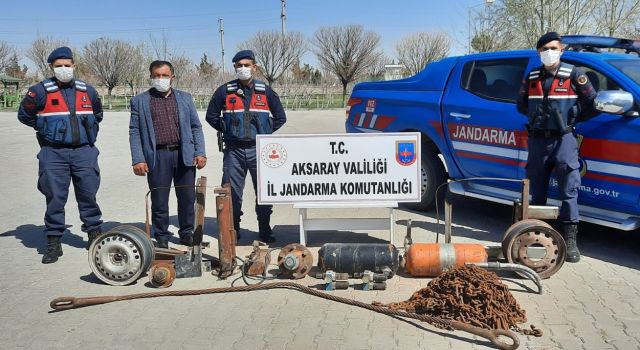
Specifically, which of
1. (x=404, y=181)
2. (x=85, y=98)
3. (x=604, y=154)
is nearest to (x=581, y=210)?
(x=604, y=154)

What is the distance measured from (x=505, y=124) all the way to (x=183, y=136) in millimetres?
3267

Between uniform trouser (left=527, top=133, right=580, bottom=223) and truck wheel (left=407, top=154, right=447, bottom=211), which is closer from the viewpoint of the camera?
uniform trouser (left=527, top=133, right=580, bottom=223)

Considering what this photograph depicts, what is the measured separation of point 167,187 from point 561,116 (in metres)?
3.79

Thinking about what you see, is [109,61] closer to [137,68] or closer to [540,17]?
[137,68]

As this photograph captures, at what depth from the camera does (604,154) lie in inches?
206

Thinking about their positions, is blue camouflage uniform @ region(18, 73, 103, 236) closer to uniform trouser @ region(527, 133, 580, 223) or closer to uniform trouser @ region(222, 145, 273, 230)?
uniform trouser @ region(222, 145, 273, 230)

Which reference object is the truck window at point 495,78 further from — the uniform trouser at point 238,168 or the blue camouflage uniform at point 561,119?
the uniform trouser at point 238,168

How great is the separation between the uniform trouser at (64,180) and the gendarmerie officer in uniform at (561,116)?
4.28 metres

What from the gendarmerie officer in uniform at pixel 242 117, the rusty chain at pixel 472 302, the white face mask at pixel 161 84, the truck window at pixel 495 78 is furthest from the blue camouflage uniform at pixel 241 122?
the rusty chain at pixel 472 302

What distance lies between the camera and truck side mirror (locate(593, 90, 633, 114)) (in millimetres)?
4922

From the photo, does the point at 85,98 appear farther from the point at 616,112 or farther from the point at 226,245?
the point at 616,112

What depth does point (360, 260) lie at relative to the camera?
4.89 meters

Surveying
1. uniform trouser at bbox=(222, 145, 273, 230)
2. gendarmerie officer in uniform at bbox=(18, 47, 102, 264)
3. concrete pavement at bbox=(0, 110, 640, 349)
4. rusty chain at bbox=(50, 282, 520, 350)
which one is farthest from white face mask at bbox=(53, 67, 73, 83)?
rusty chain at bbox=(50, 282, 520, 350)

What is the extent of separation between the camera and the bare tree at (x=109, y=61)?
4781 centimetres
